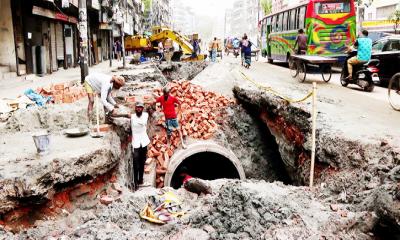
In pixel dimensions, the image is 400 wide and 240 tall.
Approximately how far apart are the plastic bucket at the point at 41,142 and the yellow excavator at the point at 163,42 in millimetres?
20597

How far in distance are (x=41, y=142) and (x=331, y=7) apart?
15.3m

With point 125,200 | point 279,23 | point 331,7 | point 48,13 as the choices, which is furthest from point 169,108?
point 279,23

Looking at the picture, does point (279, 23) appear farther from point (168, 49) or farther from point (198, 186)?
point (198, 186)

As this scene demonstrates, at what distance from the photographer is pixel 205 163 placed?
1435cm

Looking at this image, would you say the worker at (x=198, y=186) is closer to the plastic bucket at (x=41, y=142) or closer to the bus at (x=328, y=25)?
the plastic bucket at (x=41, y=142)

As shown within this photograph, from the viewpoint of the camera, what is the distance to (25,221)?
18.3 feet

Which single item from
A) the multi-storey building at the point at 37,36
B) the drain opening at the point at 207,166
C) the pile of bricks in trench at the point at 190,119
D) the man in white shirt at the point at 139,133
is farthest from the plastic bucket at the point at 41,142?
the multi-storey building at the point at 37,36

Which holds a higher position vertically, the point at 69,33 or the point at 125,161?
the point at 69,33

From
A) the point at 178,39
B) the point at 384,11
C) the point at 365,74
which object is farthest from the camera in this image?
the point at 384,11

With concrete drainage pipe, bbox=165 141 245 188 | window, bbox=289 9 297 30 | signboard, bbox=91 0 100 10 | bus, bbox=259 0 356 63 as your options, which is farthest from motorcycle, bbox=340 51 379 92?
signboard, bbox=91 0 100 10

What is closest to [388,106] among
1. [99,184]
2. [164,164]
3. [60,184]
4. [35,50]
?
[164,164]

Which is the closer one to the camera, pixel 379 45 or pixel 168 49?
pixel 379 45

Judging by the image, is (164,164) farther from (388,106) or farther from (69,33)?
(69,33)

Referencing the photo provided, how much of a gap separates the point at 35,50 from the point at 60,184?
14074 mm
